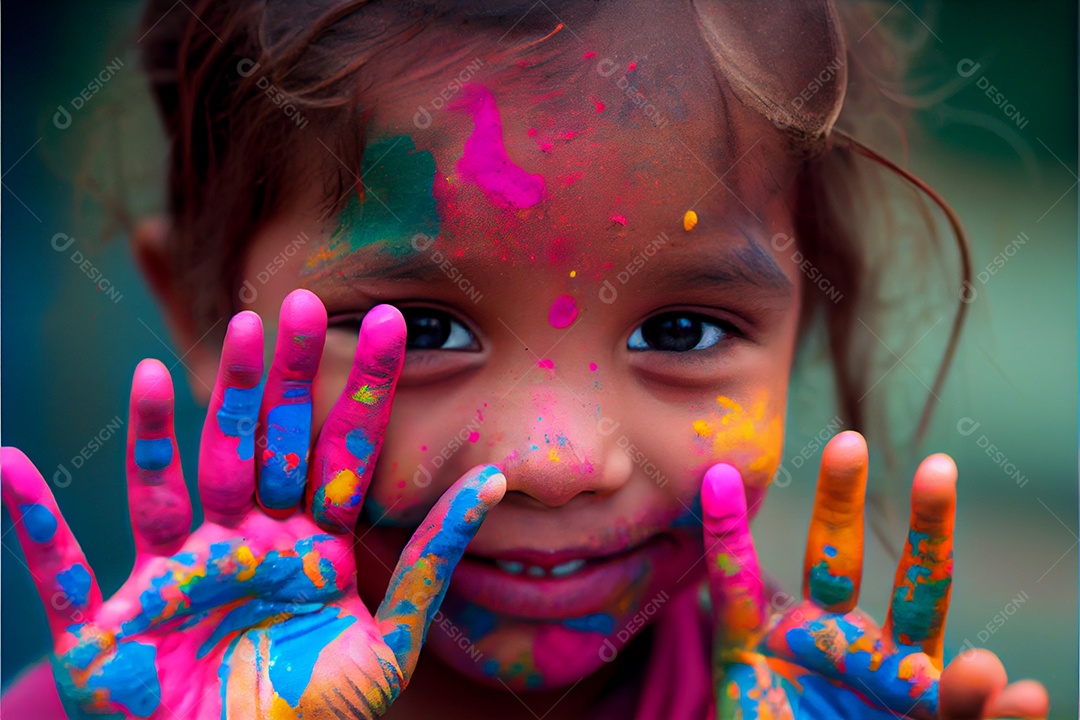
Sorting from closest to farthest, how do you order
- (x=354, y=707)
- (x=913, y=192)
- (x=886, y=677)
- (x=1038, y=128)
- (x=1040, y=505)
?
(x=354, y=707)
(x=886, y=677)
(x=913, y=192)
(x=1038, y=128)
(x=1040, y=505)

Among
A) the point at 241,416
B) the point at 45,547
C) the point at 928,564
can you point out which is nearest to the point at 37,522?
the point at 45,547

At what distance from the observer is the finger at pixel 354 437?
1069mm

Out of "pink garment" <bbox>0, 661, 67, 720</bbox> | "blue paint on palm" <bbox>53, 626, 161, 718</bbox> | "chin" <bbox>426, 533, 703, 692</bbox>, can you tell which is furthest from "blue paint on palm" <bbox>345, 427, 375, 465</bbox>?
"pink garment" <bbox>0, 661, 67, 720</bbox>

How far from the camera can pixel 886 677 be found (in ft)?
3.74

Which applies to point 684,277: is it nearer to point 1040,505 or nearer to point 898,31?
point 898,31

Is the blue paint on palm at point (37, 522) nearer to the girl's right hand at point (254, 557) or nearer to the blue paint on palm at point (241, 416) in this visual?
the girl's right hand at point (254, 557)

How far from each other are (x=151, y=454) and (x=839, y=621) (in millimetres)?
891

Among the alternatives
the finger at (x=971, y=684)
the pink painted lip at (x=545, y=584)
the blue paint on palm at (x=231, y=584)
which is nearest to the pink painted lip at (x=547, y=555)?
the pink painted lip at (x=545, y=584)

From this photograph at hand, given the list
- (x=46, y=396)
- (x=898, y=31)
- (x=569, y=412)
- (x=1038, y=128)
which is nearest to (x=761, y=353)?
(x=569, y=412)

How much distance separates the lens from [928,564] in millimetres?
1111

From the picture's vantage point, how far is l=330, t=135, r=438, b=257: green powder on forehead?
3.60 ft

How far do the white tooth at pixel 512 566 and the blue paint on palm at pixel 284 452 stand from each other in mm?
286

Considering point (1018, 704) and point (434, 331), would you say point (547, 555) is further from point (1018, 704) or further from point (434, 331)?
point (1018, 704)

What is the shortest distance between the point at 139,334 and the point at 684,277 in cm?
148
